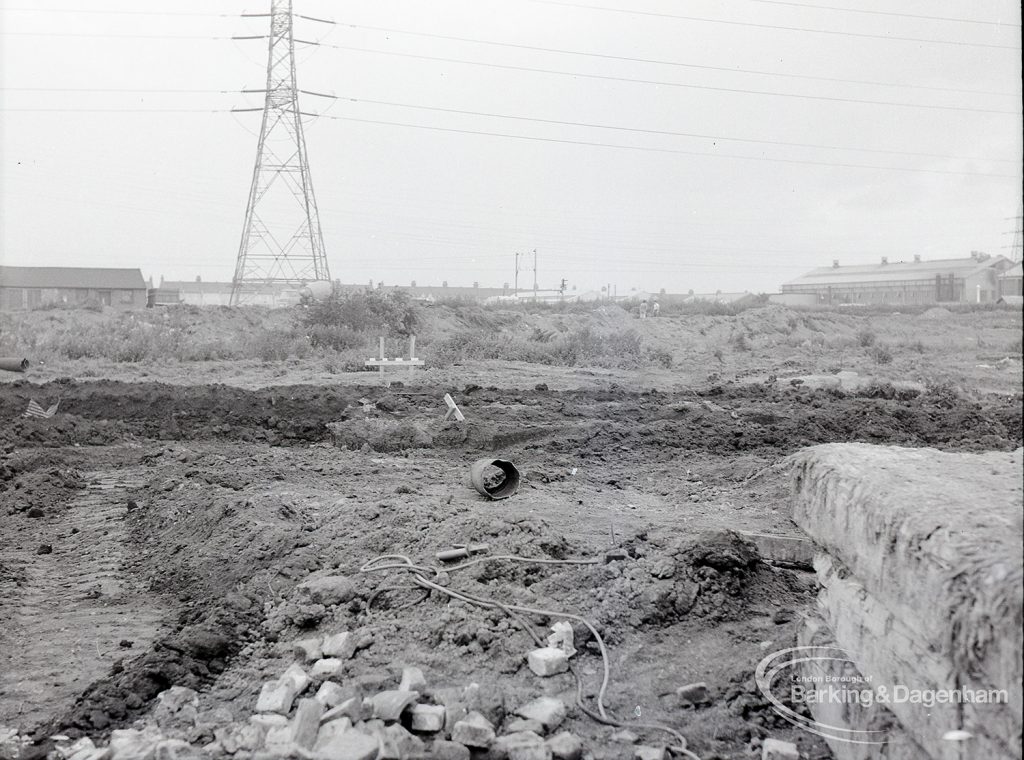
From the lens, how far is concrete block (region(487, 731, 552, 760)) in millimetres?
2941

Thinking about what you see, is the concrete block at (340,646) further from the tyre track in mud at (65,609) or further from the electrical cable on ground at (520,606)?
the tyre track in mud at (65,609)

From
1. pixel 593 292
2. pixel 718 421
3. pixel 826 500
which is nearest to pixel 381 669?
pixel 826 500

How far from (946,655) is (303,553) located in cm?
405

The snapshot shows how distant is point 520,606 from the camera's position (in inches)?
165

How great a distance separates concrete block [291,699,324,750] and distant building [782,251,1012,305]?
3271cm

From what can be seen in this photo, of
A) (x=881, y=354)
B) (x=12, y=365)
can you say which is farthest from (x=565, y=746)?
(x=881, y=354)

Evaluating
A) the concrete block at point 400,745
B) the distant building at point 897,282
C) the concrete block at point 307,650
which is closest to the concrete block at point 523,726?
the concrete block at point 400,745

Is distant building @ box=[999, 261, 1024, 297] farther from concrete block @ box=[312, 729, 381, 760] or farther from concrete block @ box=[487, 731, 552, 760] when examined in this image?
concrete block @ box=[312, 729, 381, 760]

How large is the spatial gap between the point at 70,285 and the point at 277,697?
44444 millimetres

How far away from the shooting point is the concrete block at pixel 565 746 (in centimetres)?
297

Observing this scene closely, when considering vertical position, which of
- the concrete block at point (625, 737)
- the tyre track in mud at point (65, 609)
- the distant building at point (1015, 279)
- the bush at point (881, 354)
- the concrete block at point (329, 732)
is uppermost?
the distant building at point (1015, 279)

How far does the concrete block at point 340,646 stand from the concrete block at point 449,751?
1.06 m

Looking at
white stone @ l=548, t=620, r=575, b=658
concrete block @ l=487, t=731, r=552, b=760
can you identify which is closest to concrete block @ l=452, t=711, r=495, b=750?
concrete block @ l=487, t=731, r=552, b=760

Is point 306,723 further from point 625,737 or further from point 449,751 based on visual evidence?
point 625,737
